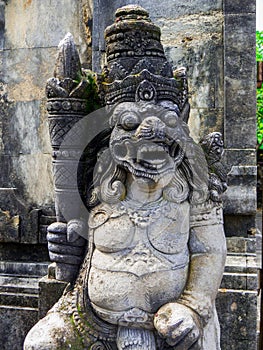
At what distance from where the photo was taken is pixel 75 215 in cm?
261

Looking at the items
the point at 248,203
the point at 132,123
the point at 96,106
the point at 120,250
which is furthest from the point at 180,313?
the point at 248,203

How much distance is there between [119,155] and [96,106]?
0.36 metres

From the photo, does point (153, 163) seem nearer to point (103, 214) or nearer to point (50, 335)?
point (103, 214)

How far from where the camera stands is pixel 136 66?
2422 millimetres

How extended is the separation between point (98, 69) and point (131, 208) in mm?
2057

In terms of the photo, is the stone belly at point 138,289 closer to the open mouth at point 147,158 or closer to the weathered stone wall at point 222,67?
the open mouth at point 147,158

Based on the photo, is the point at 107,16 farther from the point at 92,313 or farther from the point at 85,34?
the point at 92,313

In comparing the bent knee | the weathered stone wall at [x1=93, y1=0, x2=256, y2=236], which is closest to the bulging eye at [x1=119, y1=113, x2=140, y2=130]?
the bent knee

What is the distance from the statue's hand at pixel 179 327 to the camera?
2.25 metres

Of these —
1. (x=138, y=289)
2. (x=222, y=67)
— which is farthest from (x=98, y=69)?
(x=138, y=289)

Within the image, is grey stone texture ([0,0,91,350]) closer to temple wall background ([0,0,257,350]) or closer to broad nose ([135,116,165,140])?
temple wall background ([0,0,257,350])

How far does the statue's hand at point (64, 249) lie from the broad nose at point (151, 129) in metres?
0.62

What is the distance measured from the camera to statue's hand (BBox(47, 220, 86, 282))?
2.61 metres

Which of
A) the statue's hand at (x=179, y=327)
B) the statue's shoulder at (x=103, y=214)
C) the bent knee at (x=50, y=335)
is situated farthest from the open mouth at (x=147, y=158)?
the bent knee at (x=50, y=335)
